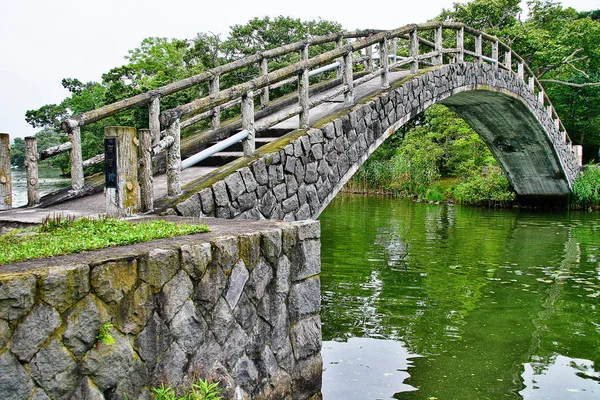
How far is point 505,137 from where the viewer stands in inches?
811

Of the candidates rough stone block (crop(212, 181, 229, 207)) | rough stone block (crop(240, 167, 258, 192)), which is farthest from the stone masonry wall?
rough stone block (crop(240, 167, 258, 192))

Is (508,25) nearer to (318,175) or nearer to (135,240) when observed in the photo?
(318,175)

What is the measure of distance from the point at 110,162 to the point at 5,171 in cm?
162

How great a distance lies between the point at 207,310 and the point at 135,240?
0.62 metres

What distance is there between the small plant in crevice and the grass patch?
0.52 metres

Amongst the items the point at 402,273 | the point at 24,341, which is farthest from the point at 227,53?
the point at 24,341

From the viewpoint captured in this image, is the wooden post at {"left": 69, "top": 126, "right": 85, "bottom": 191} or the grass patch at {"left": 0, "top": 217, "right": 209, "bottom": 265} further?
the wooden post at {"left": 69, "top": 126, "right": 85, "bottom": 191}

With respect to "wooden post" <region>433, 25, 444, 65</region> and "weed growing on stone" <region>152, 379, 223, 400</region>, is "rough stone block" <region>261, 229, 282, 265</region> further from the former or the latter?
"wooden post" <region>433, 25, 444, 65</region>

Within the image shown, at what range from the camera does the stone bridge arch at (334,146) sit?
6148 mm

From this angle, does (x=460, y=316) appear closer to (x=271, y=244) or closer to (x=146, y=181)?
(x=271, y=244)

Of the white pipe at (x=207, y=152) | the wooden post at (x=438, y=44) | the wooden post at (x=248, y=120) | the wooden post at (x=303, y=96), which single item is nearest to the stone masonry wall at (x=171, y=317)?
the white pipe at (x=207, y=152)

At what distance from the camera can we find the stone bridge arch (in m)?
6.15

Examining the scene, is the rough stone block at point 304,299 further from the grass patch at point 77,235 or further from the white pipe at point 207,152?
the white pipe at point 207,152

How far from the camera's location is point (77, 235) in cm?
390
